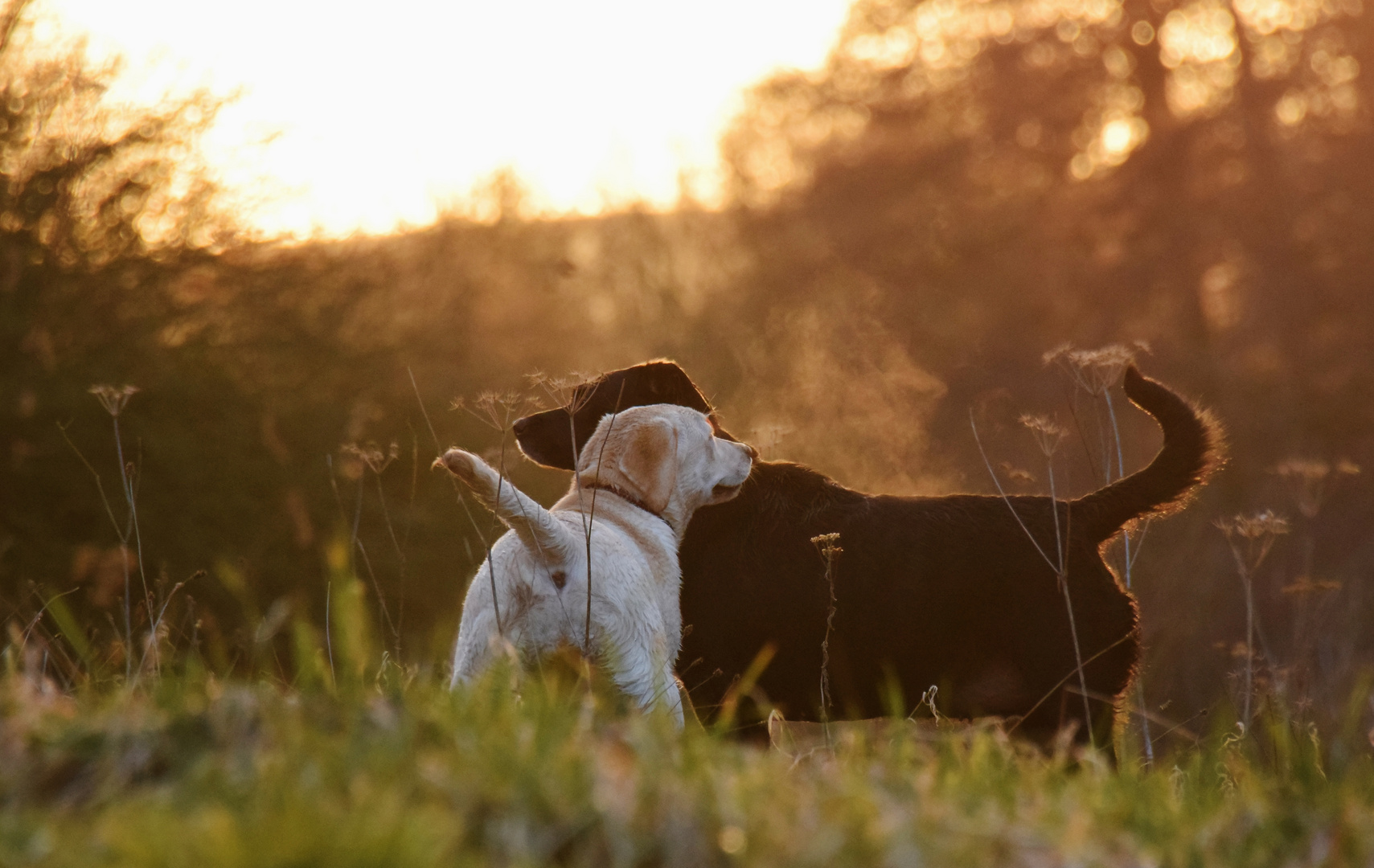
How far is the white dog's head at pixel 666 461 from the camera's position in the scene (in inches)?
175

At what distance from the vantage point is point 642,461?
4469mm

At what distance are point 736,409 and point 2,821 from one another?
487 inches

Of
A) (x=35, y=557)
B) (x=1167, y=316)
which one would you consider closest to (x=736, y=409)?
(x=35, y=557)

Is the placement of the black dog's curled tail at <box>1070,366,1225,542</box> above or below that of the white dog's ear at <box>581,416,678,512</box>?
below

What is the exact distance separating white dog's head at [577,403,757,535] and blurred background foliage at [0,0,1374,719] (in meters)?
0.42

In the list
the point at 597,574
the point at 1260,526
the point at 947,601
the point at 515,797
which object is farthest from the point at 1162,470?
the point at 515,797

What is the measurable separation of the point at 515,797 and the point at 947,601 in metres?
2.84

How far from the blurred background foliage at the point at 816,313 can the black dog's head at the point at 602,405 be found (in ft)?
1.33

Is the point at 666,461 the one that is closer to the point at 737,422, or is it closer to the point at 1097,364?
the point at 1097,364

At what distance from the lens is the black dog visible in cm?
423

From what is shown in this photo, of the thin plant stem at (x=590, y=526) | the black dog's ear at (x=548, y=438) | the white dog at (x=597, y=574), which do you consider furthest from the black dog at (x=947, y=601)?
the black dog's ear at (x=548, y=438)

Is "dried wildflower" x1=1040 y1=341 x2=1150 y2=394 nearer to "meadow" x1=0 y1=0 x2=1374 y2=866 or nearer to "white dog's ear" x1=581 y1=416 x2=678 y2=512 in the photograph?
"meadow" x1=0 y1=0 x2=1374 y2=866

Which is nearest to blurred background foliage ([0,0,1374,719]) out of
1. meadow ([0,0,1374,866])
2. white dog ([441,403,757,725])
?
meadow ([0,0,1374,866])

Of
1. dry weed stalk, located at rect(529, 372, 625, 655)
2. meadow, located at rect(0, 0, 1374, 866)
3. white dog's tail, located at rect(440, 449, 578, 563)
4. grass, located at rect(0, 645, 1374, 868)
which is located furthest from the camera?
dry weed stalk, located at rect(529, 372, 625, 655)
